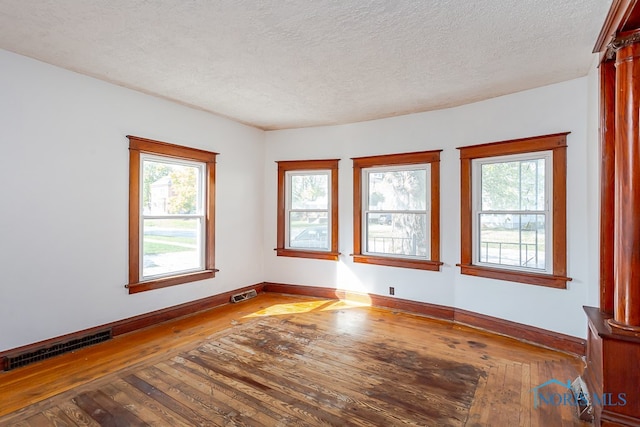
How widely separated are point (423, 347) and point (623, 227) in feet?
6.63

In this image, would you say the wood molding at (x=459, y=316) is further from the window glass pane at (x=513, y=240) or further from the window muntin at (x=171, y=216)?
the window muntin at (x=171, y=216)

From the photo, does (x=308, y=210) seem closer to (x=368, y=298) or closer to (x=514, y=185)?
(x=368, y=298)

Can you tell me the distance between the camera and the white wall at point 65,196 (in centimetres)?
284

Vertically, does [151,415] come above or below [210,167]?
below

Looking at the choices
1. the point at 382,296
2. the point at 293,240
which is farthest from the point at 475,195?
the point at 293,240

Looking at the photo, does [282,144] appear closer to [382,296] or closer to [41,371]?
[382,296]

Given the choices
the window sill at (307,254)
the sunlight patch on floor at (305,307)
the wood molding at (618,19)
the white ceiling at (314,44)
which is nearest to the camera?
the wood molding at (618,19)

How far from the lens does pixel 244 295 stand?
5086 millimetres

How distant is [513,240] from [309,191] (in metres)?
2.97

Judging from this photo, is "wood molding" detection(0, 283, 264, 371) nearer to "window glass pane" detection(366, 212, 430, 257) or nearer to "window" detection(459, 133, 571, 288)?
"window glass pane" detection(366, 212, 430, 257)

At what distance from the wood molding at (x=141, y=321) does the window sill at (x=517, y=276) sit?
3.34m

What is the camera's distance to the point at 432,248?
14.2 feet
